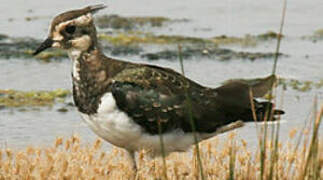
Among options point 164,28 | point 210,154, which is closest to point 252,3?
point 164,28

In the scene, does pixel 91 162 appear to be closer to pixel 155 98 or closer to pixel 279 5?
pixel 155 98

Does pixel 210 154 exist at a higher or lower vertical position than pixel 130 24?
higher

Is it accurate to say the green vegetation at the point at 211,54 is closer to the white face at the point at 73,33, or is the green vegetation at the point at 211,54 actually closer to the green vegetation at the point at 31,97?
the green vegetation at the point at 31,97

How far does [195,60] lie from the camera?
1600 centimetres

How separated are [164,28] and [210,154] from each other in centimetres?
949

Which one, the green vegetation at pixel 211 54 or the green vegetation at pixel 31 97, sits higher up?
the green vegetation at pixel 31 97

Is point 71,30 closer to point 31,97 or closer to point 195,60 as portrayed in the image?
point 31,97

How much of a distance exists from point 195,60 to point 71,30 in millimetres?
7549

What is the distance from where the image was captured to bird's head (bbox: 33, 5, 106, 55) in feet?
28.1

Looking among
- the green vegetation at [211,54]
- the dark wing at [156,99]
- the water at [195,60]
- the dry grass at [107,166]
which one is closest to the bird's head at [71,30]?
the dark wing at [156,99]

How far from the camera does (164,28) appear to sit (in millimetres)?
18422

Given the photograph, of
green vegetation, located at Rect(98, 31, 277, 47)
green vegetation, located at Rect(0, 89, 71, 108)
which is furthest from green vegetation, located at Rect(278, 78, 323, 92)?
green vegetation, located at Rect(0, 89, 71, 108)

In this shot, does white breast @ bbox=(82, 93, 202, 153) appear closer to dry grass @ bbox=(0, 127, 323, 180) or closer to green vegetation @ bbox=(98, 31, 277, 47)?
dry grass @ bbox=(0, 127, 323, 180)

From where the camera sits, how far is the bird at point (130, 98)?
832cm
